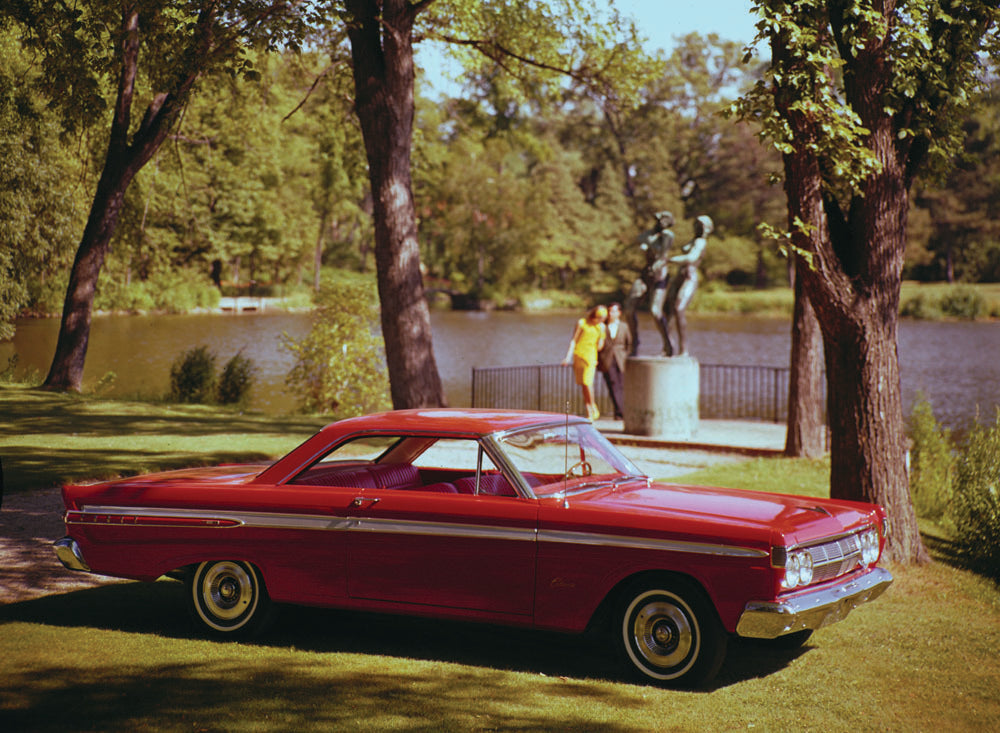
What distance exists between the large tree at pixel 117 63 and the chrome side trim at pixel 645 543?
11.4 m

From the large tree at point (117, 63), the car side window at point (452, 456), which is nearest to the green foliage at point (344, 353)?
the large tree at point (117, 63)

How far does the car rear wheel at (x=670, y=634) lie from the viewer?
19.0ft

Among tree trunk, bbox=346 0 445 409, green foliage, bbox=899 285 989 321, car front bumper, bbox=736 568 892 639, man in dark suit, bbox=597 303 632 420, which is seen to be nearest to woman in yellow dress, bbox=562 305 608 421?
man in dark suit, bbox=597 303 632 420

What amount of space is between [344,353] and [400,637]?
53.0 feet

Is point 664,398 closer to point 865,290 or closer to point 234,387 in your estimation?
point 865,290

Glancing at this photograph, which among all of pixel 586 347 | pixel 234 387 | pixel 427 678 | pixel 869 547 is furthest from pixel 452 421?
pixel 234 387

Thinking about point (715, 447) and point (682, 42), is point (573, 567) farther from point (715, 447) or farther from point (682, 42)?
point (682, 42)

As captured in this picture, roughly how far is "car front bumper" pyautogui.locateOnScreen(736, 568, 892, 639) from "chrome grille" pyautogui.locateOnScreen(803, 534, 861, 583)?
3.1 inches

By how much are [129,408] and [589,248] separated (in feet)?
211

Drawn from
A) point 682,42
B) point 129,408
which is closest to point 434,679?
point 129,408

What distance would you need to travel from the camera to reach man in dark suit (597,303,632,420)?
21562 mm

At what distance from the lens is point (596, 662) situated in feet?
21.3

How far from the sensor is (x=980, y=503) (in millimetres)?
10891

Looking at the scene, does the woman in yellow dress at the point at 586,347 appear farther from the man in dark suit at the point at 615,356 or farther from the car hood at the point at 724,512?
the car hood at the point at 724,512
